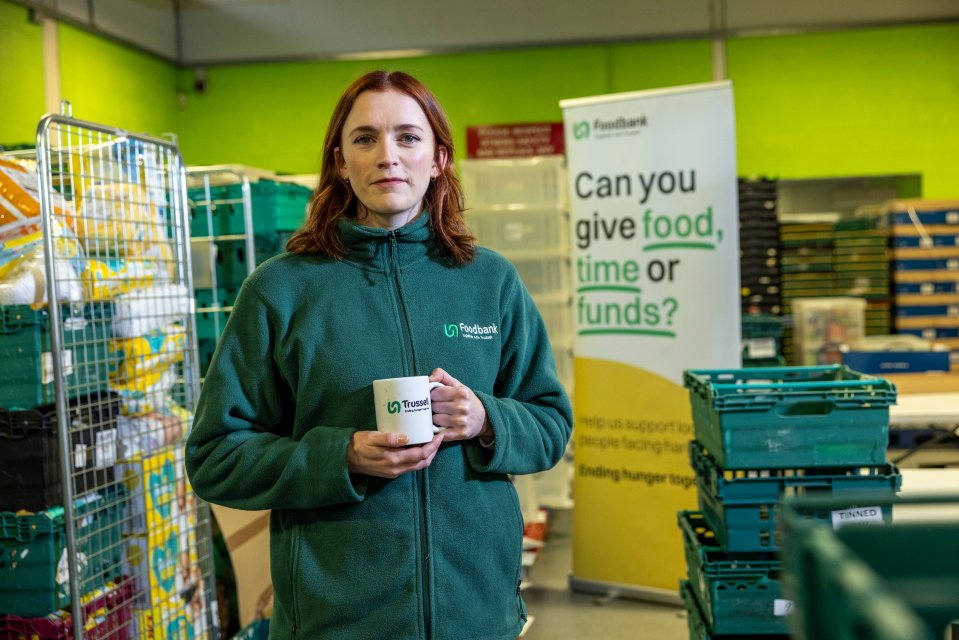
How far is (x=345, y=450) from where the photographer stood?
1533 mm

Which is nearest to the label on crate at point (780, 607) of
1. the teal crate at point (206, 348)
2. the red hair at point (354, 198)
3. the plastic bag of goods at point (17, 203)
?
the red hair at point (354, 198)

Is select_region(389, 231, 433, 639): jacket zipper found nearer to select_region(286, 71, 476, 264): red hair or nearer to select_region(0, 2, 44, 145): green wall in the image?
select_region(286, 71, 476, 264): red hair

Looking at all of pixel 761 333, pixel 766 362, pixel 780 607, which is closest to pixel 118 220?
pixel 780 607

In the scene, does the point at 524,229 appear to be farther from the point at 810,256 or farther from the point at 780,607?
the point at 780,607

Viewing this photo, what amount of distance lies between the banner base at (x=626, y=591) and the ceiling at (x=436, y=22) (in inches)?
250

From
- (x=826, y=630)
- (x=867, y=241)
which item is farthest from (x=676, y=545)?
(x=867, y=241)

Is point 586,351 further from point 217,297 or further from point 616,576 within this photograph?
point 217,297

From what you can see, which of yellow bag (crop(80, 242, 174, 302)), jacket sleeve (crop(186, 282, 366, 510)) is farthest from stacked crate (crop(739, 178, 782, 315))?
jacket sleeve (crop(186, 282, 366, 510))

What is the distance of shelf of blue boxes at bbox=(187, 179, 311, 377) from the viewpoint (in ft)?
14.8

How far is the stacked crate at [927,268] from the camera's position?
25.7 ft

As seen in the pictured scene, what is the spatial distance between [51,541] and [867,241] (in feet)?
23.8

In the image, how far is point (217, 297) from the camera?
183 inches

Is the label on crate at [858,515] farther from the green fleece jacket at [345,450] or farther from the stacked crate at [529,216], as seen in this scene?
the stacked crate at [529,216]

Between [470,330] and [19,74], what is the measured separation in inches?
275
